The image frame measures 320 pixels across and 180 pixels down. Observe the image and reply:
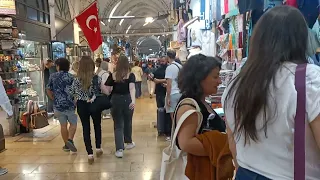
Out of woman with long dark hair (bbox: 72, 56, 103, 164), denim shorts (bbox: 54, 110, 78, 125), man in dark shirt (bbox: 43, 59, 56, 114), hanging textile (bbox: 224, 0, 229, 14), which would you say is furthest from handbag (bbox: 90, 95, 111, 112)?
man in dark shirt (bbox: 43, 59, 56, 114)

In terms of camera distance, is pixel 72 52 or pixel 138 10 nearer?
pixel 72 52

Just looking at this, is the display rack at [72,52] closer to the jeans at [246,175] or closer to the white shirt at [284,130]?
the jeans at [246,175]

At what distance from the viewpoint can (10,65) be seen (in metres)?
7.12

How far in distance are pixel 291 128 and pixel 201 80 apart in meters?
0.93

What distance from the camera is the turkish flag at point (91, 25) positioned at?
A: 7364mm

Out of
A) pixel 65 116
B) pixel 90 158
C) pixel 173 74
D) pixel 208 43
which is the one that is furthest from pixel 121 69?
pixel 208 43

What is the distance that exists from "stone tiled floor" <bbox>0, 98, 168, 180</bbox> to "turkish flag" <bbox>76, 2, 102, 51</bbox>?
6.82 ft

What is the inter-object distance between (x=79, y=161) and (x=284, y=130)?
14.4 ft

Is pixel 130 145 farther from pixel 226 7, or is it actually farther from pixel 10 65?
pixel 10 65

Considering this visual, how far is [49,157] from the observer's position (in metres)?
5.32

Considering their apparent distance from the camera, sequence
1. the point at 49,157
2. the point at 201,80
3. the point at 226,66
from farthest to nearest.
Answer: the point at 49,157 < the point at 226,66 < the point at 201,80

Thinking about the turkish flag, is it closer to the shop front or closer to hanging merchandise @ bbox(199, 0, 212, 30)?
the shop front

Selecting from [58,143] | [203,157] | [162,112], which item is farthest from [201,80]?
[58,143]

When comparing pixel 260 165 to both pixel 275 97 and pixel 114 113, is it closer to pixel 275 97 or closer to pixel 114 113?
pixel 275 97
